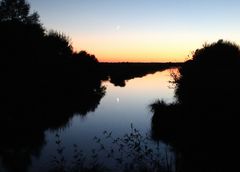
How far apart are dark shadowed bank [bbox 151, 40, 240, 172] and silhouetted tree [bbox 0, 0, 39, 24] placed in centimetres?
5362

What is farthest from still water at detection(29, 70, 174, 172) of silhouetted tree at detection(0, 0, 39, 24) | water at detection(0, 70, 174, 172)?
silhouetted tree at detection(0, 0, 39, 24)

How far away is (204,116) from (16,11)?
67402 millimetres

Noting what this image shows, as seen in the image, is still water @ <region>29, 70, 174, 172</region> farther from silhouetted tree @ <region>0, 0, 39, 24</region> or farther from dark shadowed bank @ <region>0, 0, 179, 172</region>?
silhouetted tree @ <region>0, 0, 39, 24</region>

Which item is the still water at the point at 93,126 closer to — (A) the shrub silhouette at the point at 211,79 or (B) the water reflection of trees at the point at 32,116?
(B) the water reflection of trees at the point at 32,116

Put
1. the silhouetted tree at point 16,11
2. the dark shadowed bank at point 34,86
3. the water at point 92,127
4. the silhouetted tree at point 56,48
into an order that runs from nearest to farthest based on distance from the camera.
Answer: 1. the water at point 92,127
2. the dark shadowed bank at point 34,86
3. the silhouetted tree at point 56,48
4. the silhouetted tree at point 16,11

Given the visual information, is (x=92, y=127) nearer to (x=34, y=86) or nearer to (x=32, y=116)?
(x=32, y=116)

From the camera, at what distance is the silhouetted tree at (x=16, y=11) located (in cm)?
7733

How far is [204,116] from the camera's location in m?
20.7

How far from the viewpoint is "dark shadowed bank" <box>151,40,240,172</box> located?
1560 centimetres

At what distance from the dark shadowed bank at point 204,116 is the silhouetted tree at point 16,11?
176 ft

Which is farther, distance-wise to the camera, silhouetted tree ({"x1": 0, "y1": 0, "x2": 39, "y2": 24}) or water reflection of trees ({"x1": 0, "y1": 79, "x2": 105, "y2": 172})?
silhouetted tree ({"x1": 0, "y1": 0, "x2": 39, "y2": 24})

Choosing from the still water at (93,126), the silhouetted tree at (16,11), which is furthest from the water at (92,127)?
the silhouetted tree at (16,11)

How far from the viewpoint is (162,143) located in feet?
75.6

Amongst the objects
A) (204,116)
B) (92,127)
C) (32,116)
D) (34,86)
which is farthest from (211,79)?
(34,86)
